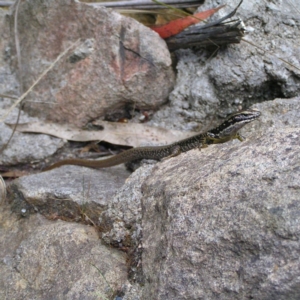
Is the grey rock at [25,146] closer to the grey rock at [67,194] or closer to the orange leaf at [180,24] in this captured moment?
the grey rock at [67,194]

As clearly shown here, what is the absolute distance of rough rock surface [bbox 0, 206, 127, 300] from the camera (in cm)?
294

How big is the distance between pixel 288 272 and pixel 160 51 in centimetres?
322

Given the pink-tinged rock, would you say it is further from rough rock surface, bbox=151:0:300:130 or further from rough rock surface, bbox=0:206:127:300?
rough rock surface, bbox=0:206:127:300

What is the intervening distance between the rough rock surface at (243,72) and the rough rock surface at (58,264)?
2.01 metres

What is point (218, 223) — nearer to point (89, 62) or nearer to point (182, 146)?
point (182, 146)

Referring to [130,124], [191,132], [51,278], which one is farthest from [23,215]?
[191,132]

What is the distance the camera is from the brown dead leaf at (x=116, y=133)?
4891 millimetres

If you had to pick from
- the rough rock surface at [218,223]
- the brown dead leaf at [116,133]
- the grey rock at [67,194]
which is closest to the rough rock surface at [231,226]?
the rough rock surface at [218,223]

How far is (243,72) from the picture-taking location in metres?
4.57

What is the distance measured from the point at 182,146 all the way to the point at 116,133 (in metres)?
0.93

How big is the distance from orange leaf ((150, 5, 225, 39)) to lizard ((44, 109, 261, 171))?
131cm

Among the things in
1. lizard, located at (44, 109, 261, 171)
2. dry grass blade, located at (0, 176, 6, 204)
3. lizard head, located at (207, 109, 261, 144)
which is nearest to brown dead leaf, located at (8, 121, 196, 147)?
lizard, located at (44, 109, 261, 171)

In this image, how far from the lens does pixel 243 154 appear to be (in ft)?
9.44

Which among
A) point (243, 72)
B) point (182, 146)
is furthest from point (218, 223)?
point (243, 72)
